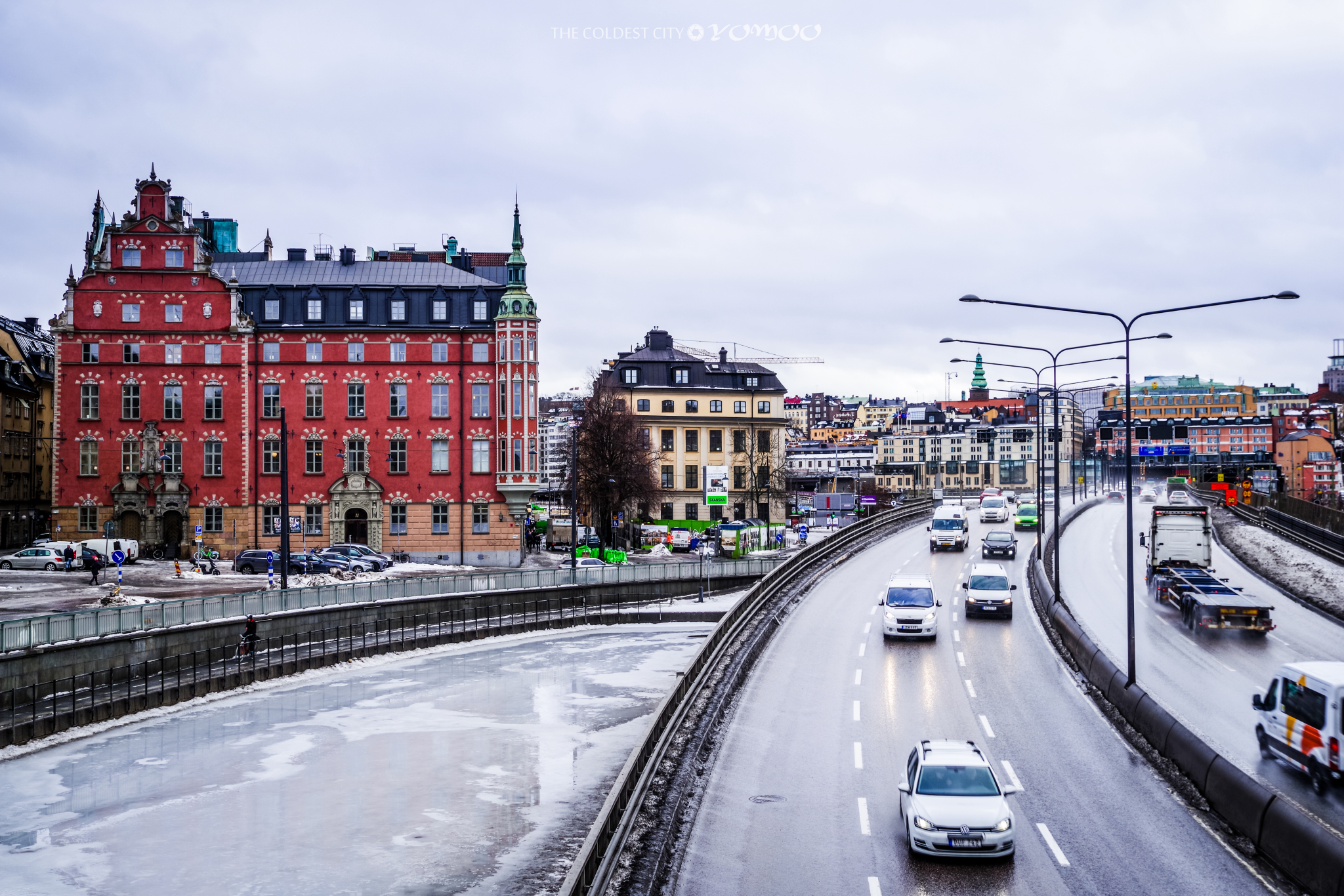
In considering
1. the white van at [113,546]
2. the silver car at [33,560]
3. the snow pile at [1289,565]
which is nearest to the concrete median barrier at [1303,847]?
the snow pile at [1289,565]

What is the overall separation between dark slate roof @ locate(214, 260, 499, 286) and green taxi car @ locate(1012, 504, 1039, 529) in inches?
1484

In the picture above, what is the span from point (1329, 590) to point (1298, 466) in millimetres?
120880

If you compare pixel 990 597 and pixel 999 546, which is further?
pixel 999 546

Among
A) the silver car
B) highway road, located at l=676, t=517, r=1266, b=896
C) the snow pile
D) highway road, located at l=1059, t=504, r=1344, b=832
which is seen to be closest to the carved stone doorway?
the silver car

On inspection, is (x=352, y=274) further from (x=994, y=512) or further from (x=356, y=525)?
(x=994, y=512)

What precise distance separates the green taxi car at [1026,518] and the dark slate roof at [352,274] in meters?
37.7

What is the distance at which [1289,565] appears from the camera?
54094 millimetres

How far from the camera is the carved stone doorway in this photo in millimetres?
68062

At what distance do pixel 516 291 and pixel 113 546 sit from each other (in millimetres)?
25851

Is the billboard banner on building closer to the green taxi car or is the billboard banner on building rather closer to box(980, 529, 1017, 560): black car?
box(980, 529, 1017, 560): black car

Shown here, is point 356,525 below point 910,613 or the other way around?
the other way around

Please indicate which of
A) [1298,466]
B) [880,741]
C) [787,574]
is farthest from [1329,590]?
[1298,466]

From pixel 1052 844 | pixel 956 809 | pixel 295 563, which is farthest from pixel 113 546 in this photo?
pixel 1052 844

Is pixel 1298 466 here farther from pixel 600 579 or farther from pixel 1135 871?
pixel 1135 871
